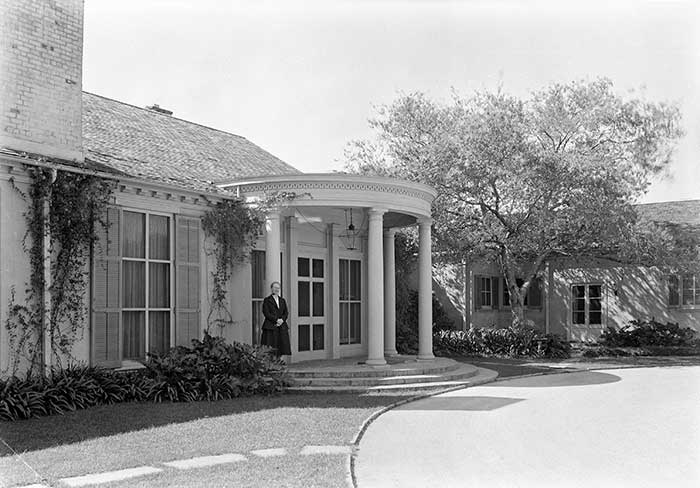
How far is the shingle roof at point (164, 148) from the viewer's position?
13969mm

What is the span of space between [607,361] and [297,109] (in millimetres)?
11586

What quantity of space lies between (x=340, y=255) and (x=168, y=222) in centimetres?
526

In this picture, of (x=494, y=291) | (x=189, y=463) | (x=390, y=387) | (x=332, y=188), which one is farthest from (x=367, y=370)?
(x=494, y=291)

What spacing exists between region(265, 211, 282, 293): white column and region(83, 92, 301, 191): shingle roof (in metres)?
1.20

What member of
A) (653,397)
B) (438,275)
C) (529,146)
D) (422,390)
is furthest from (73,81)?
(438,275)

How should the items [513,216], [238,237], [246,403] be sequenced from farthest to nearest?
[513,216], [238,237], [246,403]

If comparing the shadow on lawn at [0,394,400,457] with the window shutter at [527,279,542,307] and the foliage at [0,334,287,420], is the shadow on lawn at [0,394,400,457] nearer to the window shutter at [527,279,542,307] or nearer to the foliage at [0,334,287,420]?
the foliage at [0,334,287,420]

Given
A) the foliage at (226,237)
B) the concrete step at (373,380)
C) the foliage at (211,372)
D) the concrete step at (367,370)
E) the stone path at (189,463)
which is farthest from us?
the foliage at (226,237)

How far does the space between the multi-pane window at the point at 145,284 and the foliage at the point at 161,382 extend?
0.66 m

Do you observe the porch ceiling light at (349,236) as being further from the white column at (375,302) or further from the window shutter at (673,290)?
the window shutter at (673,290)

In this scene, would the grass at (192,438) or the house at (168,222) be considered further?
the house at (168,222)

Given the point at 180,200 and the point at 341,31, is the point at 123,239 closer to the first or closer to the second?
the point at 180,200

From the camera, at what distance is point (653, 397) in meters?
12.4

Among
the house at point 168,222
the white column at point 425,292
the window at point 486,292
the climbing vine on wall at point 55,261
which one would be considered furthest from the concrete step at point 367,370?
the window at point 486,292
